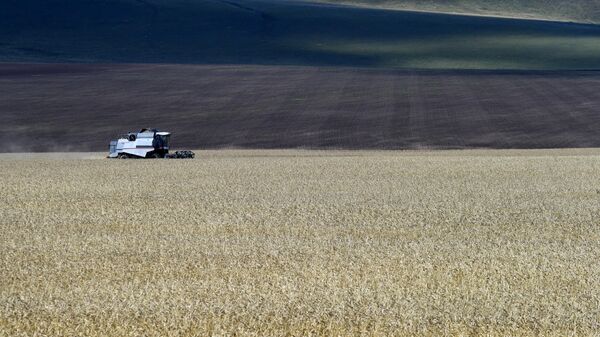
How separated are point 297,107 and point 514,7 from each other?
75970mm

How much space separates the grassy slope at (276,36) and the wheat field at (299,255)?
164 ft

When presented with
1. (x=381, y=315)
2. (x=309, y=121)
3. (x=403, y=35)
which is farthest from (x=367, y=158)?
(x=403, y=35)

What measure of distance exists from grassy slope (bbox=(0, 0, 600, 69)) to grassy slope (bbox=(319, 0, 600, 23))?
18.3 metres

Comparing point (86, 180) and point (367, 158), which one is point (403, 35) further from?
point (86, 180)

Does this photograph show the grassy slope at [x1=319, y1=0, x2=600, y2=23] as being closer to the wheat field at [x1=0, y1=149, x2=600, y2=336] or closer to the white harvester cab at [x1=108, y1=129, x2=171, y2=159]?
the white harvester cab at [x1=108, y1=129, x2=171, y2=159]

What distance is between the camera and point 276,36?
83.5 metres

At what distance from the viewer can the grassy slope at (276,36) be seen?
74562 mm

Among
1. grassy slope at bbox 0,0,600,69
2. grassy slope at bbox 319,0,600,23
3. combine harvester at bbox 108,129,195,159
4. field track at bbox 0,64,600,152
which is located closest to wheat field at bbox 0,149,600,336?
combine harvester at bbox 108,129,195,159

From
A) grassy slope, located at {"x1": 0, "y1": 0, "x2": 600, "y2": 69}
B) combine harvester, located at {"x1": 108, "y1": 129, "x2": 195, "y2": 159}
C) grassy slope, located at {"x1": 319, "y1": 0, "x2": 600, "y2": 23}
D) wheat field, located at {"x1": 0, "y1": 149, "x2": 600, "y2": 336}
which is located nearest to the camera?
wheat field, located at {"x1": 0, "y1": 149, "x2": 600, "y2": 336}

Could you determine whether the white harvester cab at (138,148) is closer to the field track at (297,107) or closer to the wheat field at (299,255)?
the field track at (297,107)

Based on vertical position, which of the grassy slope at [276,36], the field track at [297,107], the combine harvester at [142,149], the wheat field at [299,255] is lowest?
the grassy slope at [276,36]

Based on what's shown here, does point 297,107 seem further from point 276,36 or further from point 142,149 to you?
point 276,36

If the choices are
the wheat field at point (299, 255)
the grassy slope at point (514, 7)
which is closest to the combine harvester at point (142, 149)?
the wheat field at point (299, 255)

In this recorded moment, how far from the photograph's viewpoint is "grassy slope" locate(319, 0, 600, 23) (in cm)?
11550
